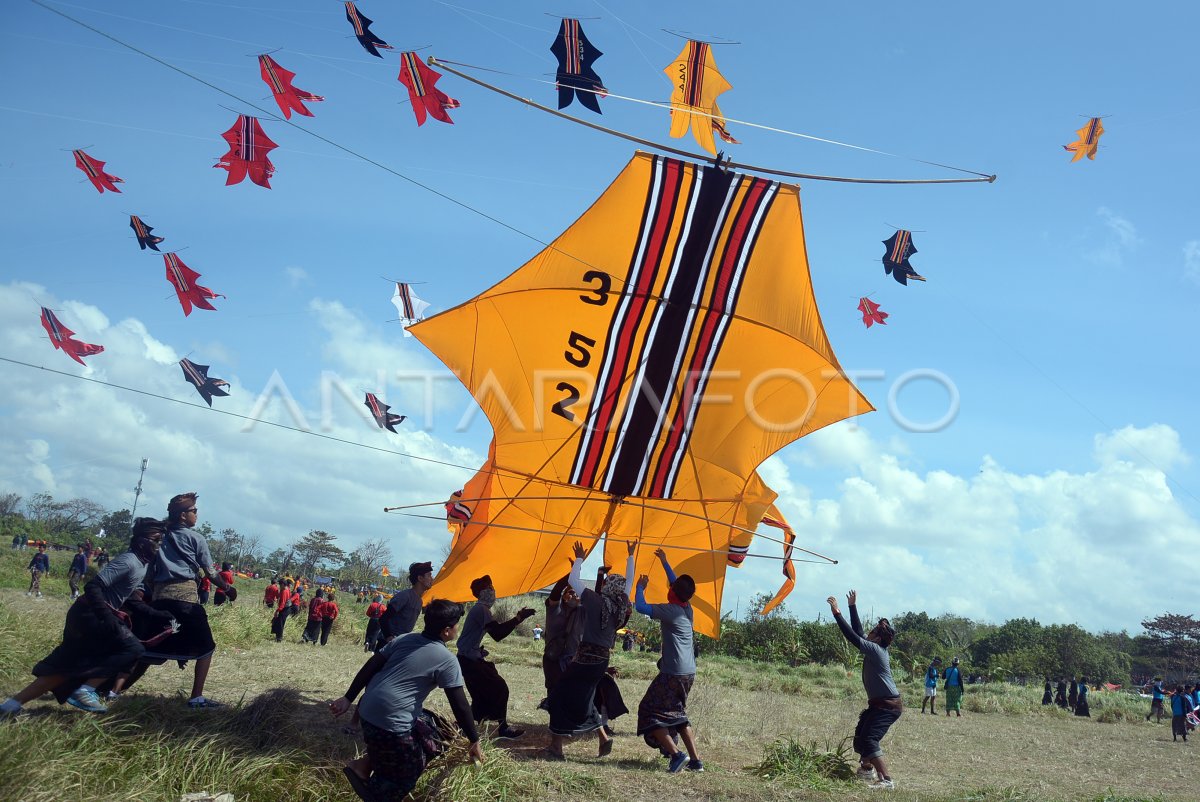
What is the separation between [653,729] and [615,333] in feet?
15.0

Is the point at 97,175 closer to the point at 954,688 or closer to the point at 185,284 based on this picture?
the point at 185,284

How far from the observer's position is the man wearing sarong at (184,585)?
7199 millimetres

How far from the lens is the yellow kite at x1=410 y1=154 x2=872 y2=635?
31.5ft

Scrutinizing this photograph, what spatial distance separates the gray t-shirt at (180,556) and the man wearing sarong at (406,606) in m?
1.63

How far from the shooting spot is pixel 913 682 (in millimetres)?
29578

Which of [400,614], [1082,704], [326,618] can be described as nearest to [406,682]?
[400,614]

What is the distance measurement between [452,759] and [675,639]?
2.65 metres

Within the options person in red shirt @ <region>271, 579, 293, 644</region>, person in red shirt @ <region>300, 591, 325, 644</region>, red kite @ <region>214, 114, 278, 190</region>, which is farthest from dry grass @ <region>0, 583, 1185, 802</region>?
red kite @ <region>214, 114, 278, 190</region>

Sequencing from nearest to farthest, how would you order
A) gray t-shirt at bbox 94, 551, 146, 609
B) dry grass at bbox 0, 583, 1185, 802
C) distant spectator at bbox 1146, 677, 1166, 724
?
1. dry grass at bbox 0, 583, 1185, 802
2. gray t-shirt at bbox 94, 551, 146, 609
3. distant spectator at bbox 1146, 677, 1166, 724

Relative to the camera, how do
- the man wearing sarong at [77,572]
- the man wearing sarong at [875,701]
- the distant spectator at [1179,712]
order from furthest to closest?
the man wearing sarong at [77,572], the distant spectator at [1179,712], the man wearing sarong at [875,701]

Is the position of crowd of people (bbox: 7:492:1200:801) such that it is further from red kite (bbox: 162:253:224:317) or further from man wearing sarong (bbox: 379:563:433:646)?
red kite (bbox: 162:253:224:317)

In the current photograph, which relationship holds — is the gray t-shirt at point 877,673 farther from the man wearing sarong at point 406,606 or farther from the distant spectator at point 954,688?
the distant spectator at point 954,688

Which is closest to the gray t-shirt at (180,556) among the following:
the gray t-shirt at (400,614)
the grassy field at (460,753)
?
the grassy field at (460,753)

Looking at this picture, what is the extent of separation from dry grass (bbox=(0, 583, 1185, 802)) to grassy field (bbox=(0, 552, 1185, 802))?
2cm
